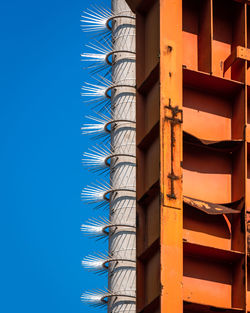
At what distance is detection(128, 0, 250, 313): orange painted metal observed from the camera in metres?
10.6

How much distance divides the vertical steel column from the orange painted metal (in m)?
28.7

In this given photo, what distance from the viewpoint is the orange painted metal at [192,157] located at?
34.7ft

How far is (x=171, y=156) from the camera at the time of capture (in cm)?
1075

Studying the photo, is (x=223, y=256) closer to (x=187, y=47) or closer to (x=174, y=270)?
(x=174, y=270)

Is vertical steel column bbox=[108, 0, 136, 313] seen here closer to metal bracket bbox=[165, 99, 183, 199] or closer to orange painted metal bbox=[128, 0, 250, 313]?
orange painted metal bbox=[128, 0, 250, 313]

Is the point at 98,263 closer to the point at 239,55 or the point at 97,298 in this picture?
the point at 97,298

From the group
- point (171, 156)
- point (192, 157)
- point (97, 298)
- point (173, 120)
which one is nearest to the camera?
point (171, 156)

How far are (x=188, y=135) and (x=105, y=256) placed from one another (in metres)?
30.2

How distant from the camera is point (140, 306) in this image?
35.4ft

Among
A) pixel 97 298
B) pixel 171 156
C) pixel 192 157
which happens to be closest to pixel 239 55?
pixel 192 157

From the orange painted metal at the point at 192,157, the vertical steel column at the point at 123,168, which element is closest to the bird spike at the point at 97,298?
the vertical steel column at the point at 123,168

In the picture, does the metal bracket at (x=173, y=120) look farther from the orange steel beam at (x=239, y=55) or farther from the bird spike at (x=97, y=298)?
the bird spike at (x=97, y=298)

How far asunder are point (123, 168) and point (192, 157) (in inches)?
1242

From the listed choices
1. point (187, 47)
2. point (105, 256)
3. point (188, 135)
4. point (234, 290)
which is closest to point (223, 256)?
point (234, 290)
